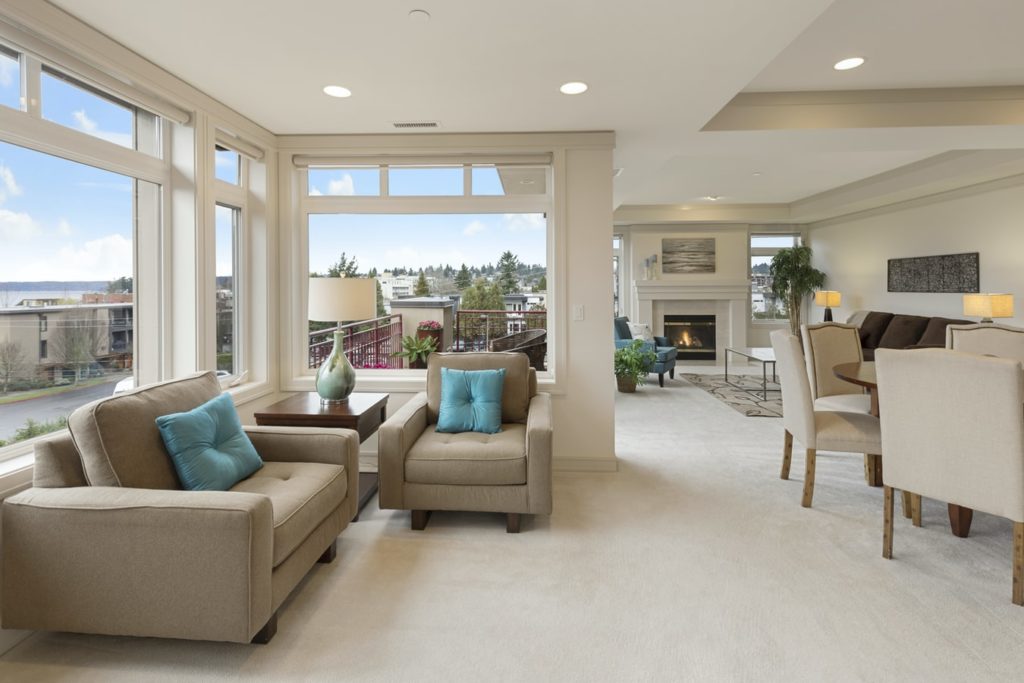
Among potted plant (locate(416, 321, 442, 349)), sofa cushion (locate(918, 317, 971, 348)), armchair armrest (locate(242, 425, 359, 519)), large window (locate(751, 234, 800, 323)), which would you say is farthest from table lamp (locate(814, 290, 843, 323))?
armchair armrest (locate(242, 425, 359, 519))

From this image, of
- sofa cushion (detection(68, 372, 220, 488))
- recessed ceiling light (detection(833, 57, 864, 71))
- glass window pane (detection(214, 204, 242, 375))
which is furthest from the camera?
glass window pane (detection(214, 204, 242, 375))

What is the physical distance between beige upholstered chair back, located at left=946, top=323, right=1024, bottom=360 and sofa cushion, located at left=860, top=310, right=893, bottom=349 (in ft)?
12.0

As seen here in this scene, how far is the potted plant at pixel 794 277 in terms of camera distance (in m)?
8.44

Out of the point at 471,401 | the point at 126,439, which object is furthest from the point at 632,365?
the point at 126,439

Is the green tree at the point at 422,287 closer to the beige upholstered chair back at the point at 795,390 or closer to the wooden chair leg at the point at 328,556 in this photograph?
the wooden chair leg at the point at 328,556

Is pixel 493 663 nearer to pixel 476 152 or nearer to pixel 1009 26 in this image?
pixel 476 152

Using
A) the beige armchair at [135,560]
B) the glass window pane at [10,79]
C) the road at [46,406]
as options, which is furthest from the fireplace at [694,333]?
the glass window pane at [10,79]

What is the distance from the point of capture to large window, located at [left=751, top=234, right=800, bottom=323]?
9.13 metres

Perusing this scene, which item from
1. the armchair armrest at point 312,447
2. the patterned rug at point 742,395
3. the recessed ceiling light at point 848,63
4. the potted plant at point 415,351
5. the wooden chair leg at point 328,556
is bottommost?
the wooden chair leg at point 328,556

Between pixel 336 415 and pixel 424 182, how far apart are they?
186 centimetres

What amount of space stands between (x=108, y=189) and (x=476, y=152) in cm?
213

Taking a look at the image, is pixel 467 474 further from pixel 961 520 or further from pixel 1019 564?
pixel 961 520

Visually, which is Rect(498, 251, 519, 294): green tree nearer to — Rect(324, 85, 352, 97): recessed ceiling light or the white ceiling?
the white ceiling

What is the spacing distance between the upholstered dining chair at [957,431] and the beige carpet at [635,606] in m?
0.34
